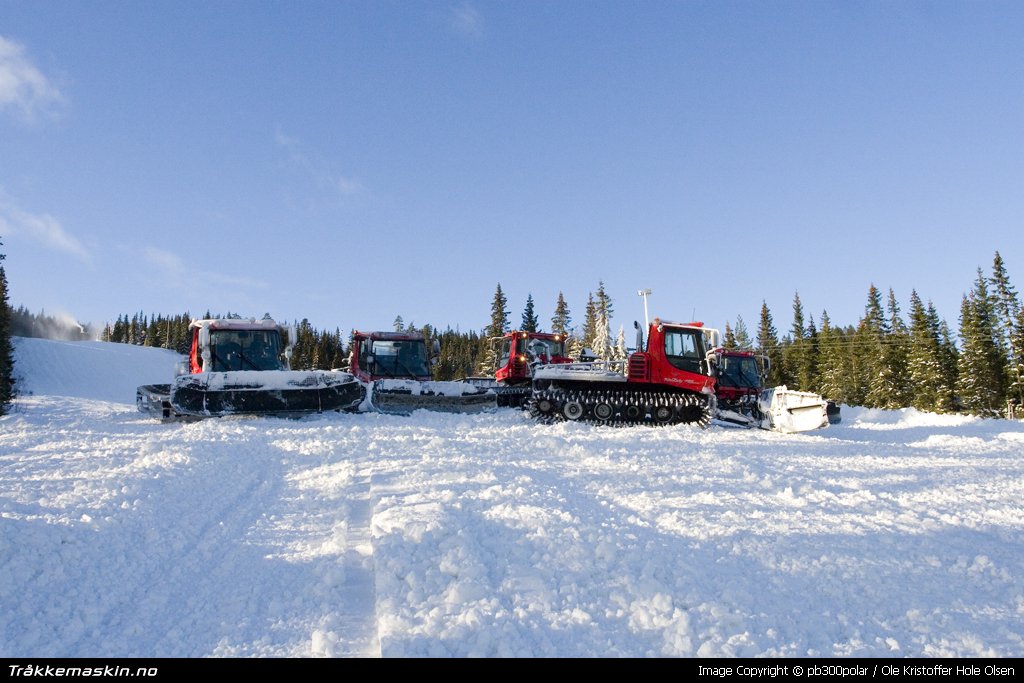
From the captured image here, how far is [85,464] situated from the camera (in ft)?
23.3

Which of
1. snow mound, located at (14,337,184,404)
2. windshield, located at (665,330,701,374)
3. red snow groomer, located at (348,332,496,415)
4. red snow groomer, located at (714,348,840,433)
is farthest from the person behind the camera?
snow mound, located at (14,337,184,404)

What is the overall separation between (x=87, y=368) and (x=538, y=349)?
51.6 meters

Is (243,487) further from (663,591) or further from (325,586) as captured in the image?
(663,591)

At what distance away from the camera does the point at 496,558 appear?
13.4ft

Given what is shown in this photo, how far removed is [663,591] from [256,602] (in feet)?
A: 8.08

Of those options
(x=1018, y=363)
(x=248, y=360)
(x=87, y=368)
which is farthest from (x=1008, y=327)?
(x=87, y=368)

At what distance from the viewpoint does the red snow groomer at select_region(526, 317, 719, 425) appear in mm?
14633

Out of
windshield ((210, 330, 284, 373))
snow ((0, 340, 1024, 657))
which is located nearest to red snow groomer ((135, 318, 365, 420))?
windshield ((210, 330, 284, 373))

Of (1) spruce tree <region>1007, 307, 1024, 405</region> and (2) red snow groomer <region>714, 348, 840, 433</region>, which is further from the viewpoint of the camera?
(1) spruce tree <region>1007, 307, 1024, 405</region>

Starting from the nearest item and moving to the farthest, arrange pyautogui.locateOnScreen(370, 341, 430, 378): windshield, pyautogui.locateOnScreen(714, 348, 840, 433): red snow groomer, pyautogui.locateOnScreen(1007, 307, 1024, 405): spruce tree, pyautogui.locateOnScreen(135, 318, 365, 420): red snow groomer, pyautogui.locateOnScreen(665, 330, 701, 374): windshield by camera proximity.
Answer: pyautogui.locateOnScreen(135, 318, 365, 420): red snow groomer
pyautogui.locateOnScreen(714, 348, 840, 433): red snow groomer
pyautogui.locateOnScreen(665, 330, 701, 374): windshield
pyautogui.locateOnScreen(370, 341, 430, 378): windshield
pyautogui.locateOnScreen(1007, 307, 1024, 405): spruce tree

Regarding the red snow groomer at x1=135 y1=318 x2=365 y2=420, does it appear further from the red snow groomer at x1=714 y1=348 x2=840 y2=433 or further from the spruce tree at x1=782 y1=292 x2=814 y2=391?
the spruce tree at x1=782 y1=292 x2=814 y2=391

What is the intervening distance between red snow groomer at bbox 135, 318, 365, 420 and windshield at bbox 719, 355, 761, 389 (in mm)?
13165

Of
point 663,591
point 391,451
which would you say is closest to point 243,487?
point 391,451

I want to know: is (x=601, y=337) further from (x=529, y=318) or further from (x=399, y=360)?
(x=399, y=360)
